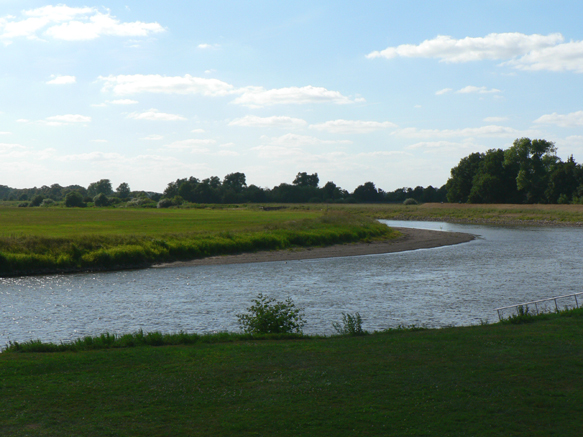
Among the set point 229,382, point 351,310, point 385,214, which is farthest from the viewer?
point 385,214

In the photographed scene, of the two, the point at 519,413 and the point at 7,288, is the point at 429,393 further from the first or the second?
the point at 7,288

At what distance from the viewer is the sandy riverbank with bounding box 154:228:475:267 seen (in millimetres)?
46438

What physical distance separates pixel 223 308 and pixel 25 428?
55.1 feet

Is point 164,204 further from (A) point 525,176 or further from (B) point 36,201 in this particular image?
(A) point 525,176

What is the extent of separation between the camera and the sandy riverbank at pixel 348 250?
46.4 meters

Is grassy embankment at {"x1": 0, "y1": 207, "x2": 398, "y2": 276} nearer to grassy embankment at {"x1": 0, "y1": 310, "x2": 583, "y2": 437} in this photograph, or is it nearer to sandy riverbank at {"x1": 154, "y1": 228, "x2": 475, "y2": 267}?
sandy riverbank at {"x1": 154, "y1": 228, "x2": 475, "y2": 267}

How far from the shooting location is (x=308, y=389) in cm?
924

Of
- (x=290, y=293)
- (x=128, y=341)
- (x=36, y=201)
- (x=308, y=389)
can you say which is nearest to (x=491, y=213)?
(x=290, y=293)

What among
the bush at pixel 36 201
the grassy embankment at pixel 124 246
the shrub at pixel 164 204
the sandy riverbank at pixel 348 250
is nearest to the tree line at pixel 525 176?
the sandy riverbank at pixel 348 250

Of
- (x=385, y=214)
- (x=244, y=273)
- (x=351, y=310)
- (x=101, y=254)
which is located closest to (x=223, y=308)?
(x=351, y=310)

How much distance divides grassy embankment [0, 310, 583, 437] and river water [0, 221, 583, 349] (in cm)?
702

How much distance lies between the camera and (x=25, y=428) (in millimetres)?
7539

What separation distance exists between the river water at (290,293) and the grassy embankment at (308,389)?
7022 mm

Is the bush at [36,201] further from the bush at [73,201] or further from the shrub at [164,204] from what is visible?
the shrub at [164,204]
